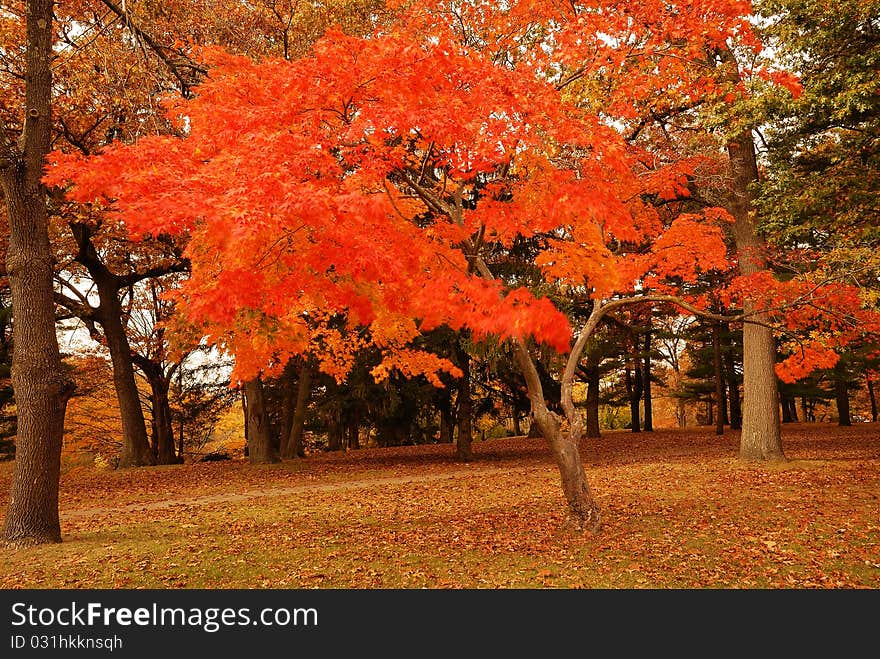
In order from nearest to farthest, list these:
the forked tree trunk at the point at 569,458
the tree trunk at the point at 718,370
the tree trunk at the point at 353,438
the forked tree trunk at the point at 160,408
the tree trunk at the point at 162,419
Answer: the forked tree trunk at the point at 569,458, the forked tree trunk at the point at 160,408, the tree trunk at the point at 162,419, the tree trunk at the point at 718,370, the tree trunk at the point at 353,438

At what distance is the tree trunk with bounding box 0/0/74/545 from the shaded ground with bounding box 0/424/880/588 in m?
0.60

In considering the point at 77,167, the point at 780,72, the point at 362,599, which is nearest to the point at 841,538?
the point at 362,599

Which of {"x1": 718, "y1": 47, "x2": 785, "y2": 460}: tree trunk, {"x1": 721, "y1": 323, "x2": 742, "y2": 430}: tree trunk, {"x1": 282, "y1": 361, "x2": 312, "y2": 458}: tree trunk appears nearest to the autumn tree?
{"x1": 718, "y1": 47, "x2": 785, "y2": 460}: tree trunk

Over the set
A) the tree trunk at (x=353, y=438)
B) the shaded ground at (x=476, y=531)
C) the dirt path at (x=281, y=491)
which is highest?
the shaded ground at (x=476, y=531)

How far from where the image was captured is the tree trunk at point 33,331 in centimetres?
756

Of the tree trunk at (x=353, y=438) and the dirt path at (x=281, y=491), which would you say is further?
the tree trunk at (x=353, y=438)

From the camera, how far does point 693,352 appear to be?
26484mm

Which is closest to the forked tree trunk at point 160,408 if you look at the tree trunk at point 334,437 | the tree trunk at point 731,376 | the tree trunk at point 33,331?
the tree trunk at point 334,437

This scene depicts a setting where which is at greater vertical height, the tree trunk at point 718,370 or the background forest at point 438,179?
the background forest at point 438,179

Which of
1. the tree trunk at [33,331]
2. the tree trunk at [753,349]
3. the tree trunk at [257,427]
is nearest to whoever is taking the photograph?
the tree trunk at [33,331]

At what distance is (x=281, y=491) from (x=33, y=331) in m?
6.24

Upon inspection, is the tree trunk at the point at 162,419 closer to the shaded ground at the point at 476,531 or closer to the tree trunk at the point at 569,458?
the shaded ground at the point at 476,531

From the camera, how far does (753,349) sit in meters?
13.6

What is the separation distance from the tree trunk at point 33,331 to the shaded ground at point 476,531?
604 millimetres
